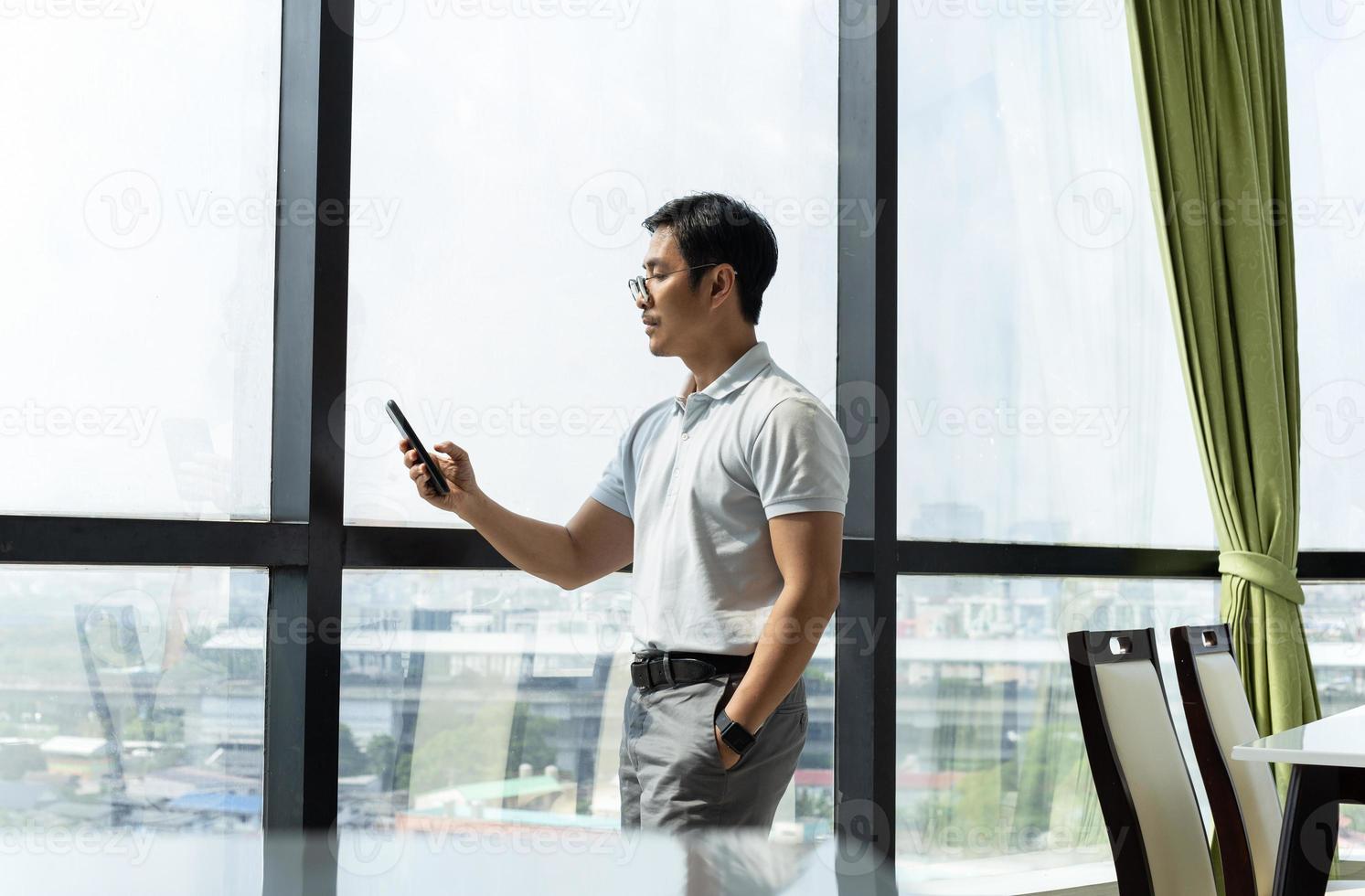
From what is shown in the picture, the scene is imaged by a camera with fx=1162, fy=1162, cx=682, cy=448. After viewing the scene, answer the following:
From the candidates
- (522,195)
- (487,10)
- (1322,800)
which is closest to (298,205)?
(522,195)

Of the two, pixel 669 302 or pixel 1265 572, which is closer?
pixel 669 302

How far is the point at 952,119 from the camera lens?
2855 mm

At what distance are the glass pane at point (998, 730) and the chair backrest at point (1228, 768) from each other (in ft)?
1.85

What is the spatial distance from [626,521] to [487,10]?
1079mm

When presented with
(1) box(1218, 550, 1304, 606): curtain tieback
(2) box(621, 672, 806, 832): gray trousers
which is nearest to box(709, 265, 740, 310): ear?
(2) box(621, 672, 806, 832): gray trousers

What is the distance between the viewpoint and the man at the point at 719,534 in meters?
1.62

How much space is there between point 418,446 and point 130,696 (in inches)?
28.0
